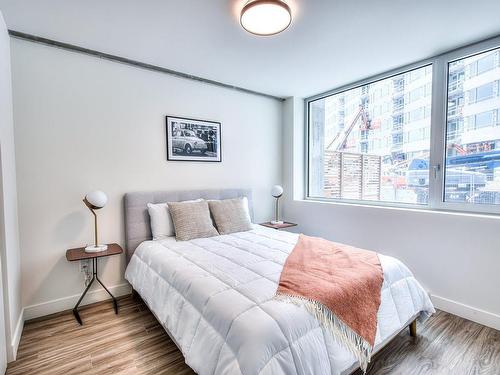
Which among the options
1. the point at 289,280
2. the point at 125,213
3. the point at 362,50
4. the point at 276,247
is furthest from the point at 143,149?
the point at 362,50

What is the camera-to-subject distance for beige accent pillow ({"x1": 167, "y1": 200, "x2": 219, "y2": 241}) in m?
2.65

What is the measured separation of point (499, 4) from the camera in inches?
72.1

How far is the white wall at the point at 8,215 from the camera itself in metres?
1.72

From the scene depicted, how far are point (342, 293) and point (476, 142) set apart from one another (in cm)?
206

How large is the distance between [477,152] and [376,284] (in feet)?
5.68

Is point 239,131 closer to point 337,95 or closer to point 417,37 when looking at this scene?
point 337,95

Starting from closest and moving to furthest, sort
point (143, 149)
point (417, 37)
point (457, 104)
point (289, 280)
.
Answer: point (289, 280)
point (417, 37)
point (457, 104)
point (143, 149)

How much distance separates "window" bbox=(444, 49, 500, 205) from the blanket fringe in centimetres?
189

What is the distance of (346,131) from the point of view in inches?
142

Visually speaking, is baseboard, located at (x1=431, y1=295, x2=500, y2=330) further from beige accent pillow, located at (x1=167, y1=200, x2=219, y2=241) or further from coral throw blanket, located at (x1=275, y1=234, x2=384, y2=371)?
beige accent pillow, located at (x1=167, y1=200, x2=219, y2=241)

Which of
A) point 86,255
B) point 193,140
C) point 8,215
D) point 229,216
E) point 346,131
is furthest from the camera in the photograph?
point 346,131

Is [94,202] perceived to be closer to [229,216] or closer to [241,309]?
[229,216]

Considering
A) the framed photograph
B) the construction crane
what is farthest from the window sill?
the framed photograph

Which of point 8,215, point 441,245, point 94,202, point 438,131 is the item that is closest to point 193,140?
point 94,202
